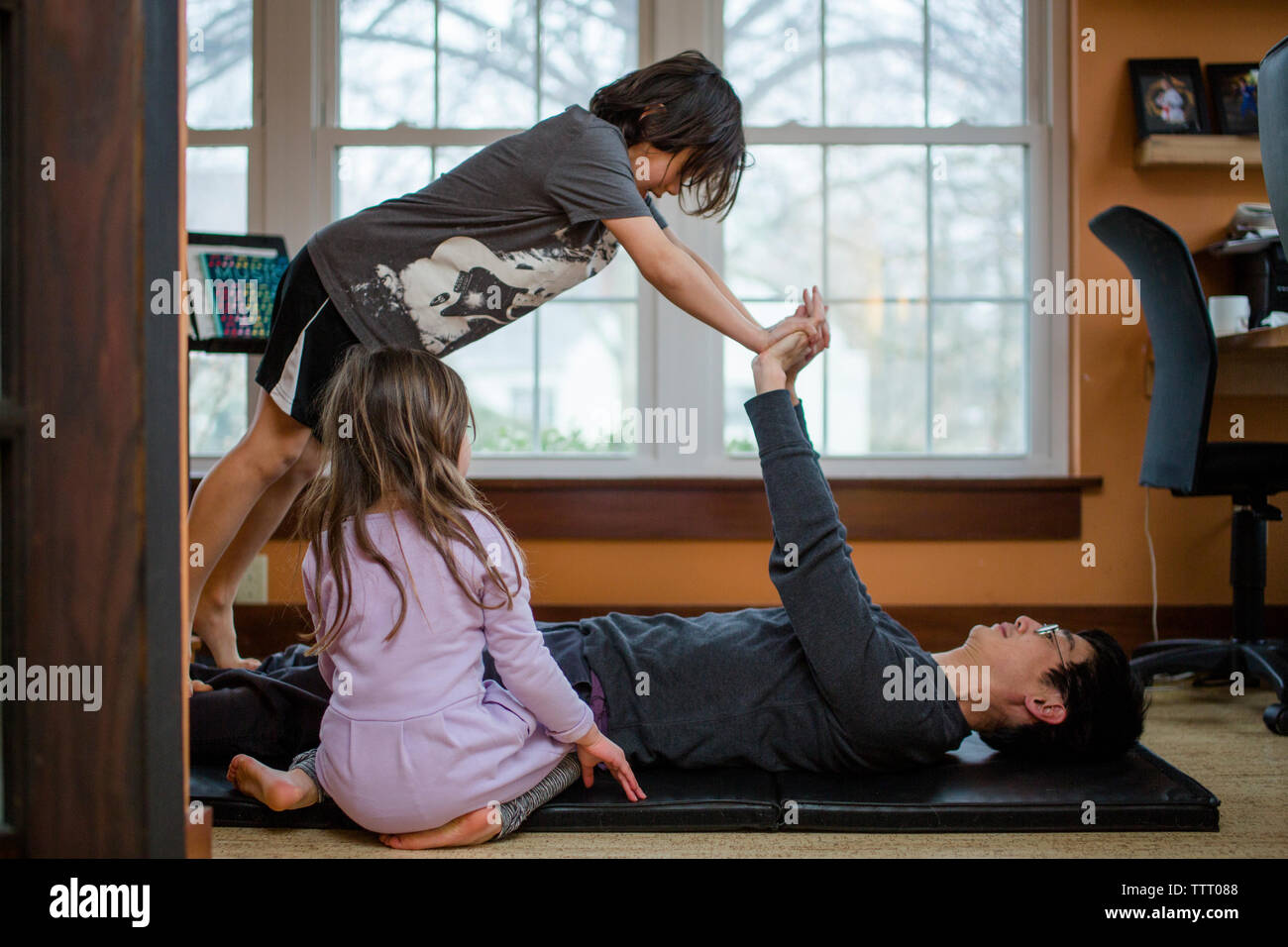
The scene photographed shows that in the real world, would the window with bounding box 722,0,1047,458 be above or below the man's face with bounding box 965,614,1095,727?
above

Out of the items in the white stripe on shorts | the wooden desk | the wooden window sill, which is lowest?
the wooden window sill

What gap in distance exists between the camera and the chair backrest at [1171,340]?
7.91ft

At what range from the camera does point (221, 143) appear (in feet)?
10.7

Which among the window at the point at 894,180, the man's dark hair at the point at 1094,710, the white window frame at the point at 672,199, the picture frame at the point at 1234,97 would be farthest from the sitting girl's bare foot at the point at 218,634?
the picture frame at the point at 1234,97

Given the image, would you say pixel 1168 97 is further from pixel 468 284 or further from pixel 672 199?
pixel 468 284

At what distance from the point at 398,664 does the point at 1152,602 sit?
8.17 ft

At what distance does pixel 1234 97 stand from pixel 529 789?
2.82 m

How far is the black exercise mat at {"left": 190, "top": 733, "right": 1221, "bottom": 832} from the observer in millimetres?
1520

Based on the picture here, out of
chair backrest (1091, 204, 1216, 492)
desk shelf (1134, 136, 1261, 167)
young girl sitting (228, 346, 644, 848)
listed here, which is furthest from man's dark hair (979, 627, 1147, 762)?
desk shelf (1134, 136, 1261, 167)

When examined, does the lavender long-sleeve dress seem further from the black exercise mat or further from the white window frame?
the white window frame

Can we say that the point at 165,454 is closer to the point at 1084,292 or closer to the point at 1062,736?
the point at 1062,736

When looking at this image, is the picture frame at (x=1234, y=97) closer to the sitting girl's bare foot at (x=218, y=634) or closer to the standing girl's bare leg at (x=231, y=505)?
the standing girl's bare leg at (x=231, y=505)

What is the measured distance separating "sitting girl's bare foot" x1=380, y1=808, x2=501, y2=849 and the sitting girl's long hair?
11.2 inches

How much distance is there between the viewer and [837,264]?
3.26m
